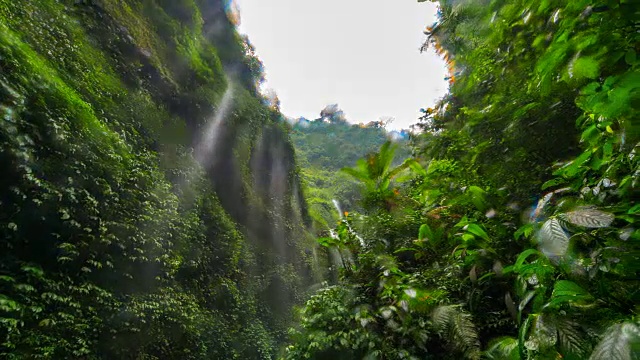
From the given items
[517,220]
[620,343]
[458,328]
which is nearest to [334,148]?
[517,220]

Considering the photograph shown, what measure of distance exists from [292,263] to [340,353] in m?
5.14

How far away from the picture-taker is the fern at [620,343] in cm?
74

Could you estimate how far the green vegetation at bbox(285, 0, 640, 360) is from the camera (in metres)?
0.95

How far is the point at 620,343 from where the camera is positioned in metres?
0.76

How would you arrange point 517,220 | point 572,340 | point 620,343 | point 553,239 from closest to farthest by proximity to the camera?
point 620,343
point 572,340
point 553,239
point 517,220

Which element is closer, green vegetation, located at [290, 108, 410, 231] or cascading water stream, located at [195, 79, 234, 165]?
cascading water stream, located at [195, 79, 234, 165]

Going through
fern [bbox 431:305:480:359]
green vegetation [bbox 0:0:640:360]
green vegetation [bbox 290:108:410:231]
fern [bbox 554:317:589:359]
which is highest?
green vegetation [bbox 290:108:410:231]

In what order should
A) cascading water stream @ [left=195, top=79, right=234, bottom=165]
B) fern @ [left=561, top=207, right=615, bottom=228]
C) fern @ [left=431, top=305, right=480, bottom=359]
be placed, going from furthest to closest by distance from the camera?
cascading water stream @ [left=195, top=79, right=234, bottom=165] → fern @ [left=431, top=305, right=480, bottom=359] → fern @ [left=561, top=207, right=615, bottom=228]

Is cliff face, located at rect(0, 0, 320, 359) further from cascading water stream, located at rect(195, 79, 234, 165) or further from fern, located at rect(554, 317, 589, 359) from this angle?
fern, located at rect(554, 317, 589, 359)

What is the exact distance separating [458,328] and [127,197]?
3.66 metres

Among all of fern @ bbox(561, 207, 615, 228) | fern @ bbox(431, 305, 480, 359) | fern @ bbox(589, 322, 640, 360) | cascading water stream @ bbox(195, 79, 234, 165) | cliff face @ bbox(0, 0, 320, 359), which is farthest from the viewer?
cascading water stream @ bbox(195, 79, 234, 165)

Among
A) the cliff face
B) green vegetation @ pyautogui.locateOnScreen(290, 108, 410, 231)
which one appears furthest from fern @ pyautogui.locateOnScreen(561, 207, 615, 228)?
green vegetation @ pyautogui.locateOnScreen(290, 108, 410, 231)

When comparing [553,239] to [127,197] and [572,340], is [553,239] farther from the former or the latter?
[127,197]

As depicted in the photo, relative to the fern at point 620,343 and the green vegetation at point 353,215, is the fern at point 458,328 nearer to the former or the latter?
the green vegetation at point 353,215
